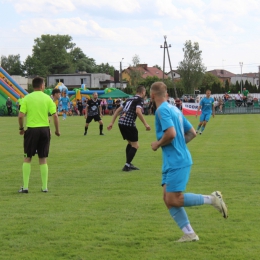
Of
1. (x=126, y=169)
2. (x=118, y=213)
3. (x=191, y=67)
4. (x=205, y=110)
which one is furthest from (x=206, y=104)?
(x=191, y=67)

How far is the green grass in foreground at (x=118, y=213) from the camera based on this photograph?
20.3 feet

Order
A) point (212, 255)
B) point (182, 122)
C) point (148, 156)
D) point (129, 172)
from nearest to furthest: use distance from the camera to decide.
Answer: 1. point (212, 255)
2. point (182, 122)
3. point (129, 172)
4. point (148, 156)

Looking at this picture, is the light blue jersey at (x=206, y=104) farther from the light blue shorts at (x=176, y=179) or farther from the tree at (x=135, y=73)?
the tree at (x=135, y=73)

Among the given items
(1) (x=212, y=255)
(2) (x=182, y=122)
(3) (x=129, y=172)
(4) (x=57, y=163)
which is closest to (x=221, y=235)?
(1) (x=212, y=255)

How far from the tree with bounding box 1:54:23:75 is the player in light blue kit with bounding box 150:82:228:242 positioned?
145394 millimetres

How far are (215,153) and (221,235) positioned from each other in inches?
383

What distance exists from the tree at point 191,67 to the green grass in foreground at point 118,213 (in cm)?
9497

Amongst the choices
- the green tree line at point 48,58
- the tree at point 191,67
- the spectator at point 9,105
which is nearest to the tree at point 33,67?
the green tree line at point 48,58

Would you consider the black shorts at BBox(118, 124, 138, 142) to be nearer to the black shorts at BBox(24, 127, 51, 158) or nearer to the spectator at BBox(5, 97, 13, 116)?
the black shorts at BBox(24, 127, 51, 158)

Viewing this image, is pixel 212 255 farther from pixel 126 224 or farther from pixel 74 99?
pixel 74 99

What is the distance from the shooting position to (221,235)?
6734mm

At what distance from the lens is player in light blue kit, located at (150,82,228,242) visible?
6172 mm

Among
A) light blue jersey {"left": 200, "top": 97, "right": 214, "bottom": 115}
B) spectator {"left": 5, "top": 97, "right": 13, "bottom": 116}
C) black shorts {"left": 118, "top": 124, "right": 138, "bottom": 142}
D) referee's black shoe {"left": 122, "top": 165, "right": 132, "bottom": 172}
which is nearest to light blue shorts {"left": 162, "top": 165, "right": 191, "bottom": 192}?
referee's black shoe {"left": 122, "top": 165, "right": 132, "bottom": 172}

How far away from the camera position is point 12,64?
160 m
